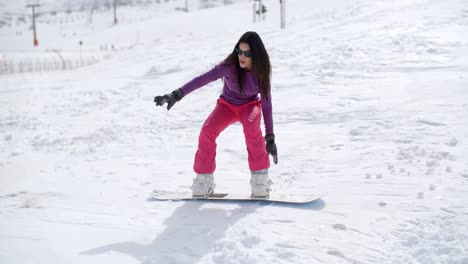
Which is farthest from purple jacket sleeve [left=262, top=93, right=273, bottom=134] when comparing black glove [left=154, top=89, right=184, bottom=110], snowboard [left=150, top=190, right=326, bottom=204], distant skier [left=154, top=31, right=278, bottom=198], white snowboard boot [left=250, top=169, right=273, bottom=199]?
black glove [left=154, top=89, right=184, bottom=110]

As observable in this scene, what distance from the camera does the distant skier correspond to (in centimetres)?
352

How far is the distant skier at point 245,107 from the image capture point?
3.52 m

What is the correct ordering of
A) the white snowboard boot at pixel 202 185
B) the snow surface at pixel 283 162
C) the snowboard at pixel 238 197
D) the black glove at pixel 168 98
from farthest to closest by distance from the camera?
the white snowboard boot at pixel 202 185 → the snowboard at pixel 238 197 → the black glove at pixel 168 98 → the snow surface at pixel 283 162

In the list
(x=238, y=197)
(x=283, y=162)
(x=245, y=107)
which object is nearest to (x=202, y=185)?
(x=238, y=197)

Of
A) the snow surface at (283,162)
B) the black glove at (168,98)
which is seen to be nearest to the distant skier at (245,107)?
the black glove at (168,98)

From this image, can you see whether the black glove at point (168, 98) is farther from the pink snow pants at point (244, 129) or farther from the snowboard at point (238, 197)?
the snowboard at point (238, 197)

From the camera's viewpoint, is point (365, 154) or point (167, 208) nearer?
point (167, 208)

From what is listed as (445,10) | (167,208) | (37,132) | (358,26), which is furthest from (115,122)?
(445,10)

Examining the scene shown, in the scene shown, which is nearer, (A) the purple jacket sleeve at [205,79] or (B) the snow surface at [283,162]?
(B) the snow surface at [283,162]

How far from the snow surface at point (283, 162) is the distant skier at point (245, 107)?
27 centimetres

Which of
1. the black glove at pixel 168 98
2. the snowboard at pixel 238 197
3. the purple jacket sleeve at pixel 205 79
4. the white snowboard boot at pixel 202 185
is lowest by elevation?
the snowboard at pixel 238 197

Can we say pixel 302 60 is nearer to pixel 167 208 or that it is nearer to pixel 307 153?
pixel 307 153

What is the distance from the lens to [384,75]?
7.90 meters

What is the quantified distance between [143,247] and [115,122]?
496 cm
